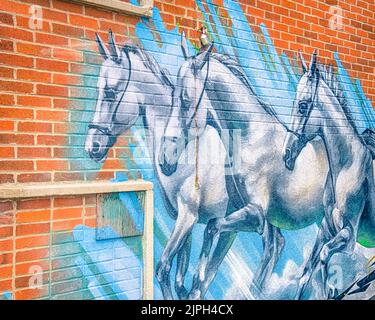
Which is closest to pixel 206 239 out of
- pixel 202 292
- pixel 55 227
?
pixel 202 292

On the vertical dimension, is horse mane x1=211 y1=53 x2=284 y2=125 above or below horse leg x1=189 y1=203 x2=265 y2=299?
above

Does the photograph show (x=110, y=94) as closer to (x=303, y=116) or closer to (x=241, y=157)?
(x=241, y=157)

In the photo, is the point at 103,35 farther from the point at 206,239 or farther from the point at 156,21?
the point at 206,239

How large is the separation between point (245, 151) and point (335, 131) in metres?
1.37

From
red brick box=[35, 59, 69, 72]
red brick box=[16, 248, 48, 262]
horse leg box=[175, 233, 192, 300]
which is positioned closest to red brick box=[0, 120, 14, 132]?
red brick box=[35, 59, 69, 72]

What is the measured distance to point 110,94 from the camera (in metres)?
3.48

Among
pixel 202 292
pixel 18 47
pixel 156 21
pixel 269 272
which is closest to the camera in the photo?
pixel 18 47

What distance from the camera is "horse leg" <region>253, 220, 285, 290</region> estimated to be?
4449 millimetres

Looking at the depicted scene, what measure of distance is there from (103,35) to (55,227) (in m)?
1.42

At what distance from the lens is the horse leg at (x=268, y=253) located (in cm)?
445

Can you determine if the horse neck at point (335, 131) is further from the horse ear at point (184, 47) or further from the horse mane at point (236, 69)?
the horse ear at point (184, 47)

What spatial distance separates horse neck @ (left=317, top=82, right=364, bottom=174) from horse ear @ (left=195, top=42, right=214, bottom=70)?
1502mm

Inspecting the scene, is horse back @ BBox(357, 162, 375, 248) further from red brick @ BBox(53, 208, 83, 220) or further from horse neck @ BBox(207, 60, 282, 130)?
red brick @ BBox(53, 208, 83, 220)
